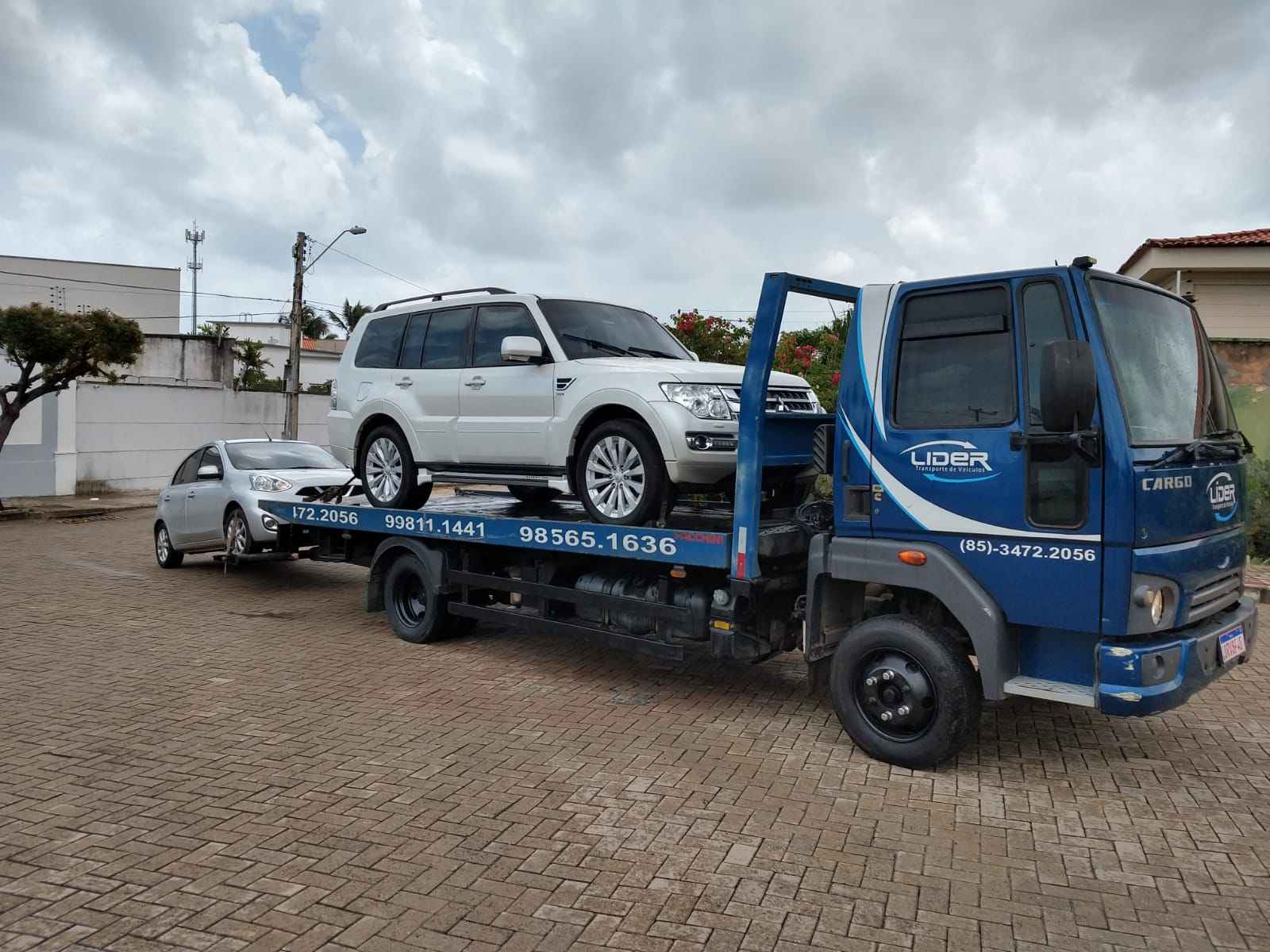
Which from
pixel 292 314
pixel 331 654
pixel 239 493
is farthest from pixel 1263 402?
pixel 292 314

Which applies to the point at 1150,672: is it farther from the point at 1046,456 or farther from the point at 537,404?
the point at 537,404

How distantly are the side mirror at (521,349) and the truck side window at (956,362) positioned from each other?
2713 millimetres

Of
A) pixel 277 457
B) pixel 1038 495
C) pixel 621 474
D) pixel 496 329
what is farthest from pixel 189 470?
pixel 1038 495

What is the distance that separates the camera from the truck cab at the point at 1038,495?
14.2 ft

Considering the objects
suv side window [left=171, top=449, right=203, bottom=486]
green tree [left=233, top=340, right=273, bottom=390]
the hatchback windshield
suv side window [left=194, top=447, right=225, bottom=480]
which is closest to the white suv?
the hatchback windshield

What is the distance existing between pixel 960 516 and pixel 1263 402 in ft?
34.5

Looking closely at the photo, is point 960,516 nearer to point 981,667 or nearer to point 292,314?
point 981,667

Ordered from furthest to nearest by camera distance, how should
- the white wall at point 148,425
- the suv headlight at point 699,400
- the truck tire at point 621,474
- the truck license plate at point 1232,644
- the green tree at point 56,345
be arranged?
the white wall at point 148,425, the green tree at point 56,345, the truck tire at point 621,474, the suv headlight at point 699,400, the truck license plate at point 1232,644

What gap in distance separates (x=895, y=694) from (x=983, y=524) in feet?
3.36

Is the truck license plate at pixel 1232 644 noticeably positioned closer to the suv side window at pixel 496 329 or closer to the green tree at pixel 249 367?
the suv side window at pixel 496 329

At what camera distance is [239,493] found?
Result: 34.4ft

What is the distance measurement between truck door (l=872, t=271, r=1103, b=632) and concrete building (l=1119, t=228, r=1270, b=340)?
11297mm

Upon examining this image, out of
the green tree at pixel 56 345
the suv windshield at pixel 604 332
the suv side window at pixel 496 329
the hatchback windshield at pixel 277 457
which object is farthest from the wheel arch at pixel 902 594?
the green tree at pixel 56 345

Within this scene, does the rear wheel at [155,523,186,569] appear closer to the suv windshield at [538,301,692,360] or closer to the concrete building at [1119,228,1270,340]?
the suv windshield at [538,301,692,360]
